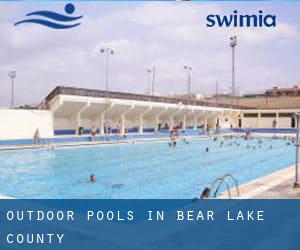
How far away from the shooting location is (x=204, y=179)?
40.2 feet

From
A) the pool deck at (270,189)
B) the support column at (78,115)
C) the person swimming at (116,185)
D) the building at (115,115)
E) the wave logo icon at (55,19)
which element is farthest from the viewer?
the support column at (78,115)

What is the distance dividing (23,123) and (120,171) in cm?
1267

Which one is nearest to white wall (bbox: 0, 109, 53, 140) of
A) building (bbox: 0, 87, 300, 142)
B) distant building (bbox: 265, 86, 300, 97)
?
building (bbox: 0, 87, 300, 142)

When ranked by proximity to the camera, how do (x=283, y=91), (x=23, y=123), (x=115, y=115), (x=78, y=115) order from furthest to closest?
(x=283, y=91) → (x=115, y=115) → (x=78, y=115) → (x=23, y=123)

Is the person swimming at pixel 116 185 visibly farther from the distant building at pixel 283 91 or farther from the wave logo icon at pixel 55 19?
the distant building at pixel 283 91

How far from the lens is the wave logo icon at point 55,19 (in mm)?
19656

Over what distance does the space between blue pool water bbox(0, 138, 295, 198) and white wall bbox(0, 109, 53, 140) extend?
475cm

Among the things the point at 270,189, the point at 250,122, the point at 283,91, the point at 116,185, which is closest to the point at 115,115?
the point at 116,185

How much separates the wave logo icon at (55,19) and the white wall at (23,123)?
598cm

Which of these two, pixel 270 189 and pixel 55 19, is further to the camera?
pixel 55 19

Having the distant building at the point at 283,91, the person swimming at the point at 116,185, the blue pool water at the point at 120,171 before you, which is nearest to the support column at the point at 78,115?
the blue pool water at the point at 120,171

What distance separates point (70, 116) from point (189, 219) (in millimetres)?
25170

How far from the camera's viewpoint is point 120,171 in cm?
1370

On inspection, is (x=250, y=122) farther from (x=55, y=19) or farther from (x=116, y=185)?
(x=116, y=185)
